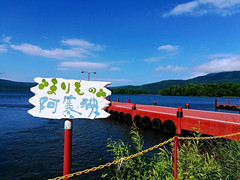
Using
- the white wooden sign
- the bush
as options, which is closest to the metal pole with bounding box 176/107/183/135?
the bush

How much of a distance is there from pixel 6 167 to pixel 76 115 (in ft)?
25.0

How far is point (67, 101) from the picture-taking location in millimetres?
3092

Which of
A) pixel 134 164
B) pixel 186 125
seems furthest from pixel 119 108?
pixel 134 164

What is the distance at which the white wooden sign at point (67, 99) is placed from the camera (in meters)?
3.02

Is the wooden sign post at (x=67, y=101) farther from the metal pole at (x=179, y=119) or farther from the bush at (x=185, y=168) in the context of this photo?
the metal pole at (x=179, y=119)

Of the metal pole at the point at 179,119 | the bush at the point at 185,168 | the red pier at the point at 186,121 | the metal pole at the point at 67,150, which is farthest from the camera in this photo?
the metal pole at the point at 179,119

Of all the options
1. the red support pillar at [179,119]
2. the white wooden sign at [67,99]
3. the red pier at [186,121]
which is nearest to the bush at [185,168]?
the white wooden sign at [67,99]

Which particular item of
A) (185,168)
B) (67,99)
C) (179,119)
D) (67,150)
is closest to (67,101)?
(67,99)

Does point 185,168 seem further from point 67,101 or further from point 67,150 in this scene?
point 67,101

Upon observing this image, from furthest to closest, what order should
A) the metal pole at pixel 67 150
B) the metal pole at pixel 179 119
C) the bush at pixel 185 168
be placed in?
1. the metal pole at pixel 179 119
2. the bush at pixel 185 168
3. the metal pole at pixel 67 150

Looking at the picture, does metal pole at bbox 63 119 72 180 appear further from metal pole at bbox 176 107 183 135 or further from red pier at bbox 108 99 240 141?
metal pole at bbox 176 107 183 135

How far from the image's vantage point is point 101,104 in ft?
10.6

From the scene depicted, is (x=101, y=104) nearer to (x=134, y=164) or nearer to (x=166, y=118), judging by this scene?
(x=134, y=164)

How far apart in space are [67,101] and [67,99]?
0.12ft
